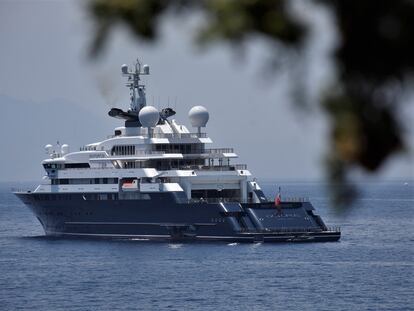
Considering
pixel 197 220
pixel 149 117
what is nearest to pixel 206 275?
pixel 197 220

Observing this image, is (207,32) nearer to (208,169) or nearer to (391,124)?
(391,124)

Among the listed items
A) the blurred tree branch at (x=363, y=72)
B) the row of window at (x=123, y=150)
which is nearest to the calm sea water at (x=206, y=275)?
the row of window at (x=123, y=150)

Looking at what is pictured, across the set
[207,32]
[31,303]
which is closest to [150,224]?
[31,303]

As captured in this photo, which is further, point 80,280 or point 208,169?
point 208,169

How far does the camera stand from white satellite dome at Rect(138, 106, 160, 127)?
68562 mm

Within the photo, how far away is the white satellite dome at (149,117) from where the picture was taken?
68562 mm

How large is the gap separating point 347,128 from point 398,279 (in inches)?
1726

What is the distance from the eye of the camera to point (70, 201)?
68875mm

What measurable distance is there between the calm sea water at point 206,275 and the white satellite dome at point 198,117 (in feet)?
32.4

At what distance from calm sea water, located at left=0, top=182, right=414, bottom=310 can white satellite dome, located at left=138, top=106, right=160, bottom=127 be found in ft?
24.3

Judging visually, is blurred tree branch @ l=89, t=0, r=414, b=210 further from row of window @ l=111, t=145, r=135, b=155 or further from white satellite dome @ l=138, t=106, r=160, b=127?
row of window @ l=111, t=145, r=135, b=155

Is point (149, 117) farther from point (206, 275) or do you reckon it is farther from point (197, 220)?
point (206, 275)

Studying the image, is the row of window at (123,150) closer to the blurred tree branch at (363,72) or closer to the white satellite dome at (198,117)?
the white satellite dome at (198,117)

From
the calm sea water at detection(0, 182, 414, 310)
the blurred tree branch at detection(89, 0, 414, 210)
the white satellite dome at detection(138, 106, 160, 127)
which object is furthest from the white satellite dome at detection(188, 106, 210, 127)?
the blurred tree branch at detection(89, 0, 414, 210)
